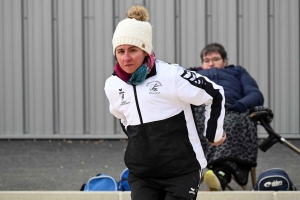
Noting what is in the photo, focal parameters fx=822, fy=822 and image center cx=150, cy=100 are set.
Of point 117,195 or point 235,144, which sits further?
point 235,144

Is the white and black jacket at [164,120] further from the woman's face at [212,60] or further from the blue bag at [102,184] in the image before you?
the woman's face at [212,60]

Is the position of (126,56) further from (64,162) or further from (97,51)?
(97,51)

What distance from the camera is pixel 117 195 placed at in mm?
6906

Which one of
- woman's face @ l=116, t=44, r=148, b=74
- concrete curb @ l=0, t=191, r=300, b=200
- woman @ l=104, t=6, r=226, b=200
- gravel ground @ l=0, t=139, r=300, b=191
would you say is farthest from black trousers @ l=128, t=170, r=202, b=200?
gravel ground @ l=0, t=139, r=300, b=191

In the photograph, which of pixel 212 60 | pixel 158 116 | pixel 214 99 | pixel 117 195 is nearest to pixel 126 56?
pixel 158 116

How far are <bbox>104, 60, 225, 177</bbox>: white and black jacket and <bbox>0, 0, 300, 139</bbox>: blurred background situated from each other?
6.77 meters

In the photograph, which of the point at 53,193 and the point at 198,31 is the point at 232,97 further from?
the point at 198,31

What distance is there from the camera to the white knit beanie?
4.79 metres

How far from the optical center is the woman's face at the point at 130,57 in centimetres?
474

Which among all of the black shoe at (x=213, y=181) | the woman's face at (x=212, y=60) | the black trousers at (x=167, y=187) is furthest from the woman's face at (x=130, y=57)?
the woman's face at (x=212, y=60)

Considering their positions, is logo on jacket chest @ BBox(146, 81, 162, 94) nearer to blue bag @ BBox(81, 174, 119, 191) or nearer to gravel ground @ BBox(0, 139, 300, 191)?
blue bag @ BBox(81, 174, 119, 191)

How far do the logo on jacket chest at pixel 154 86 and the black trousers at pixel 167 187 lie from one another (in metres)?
0.51

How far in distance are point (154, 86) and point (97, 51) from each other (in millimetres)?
6952

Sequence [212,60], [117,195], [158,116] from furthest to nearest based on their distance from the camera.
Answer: [212,60], [117,195], [158,116]
